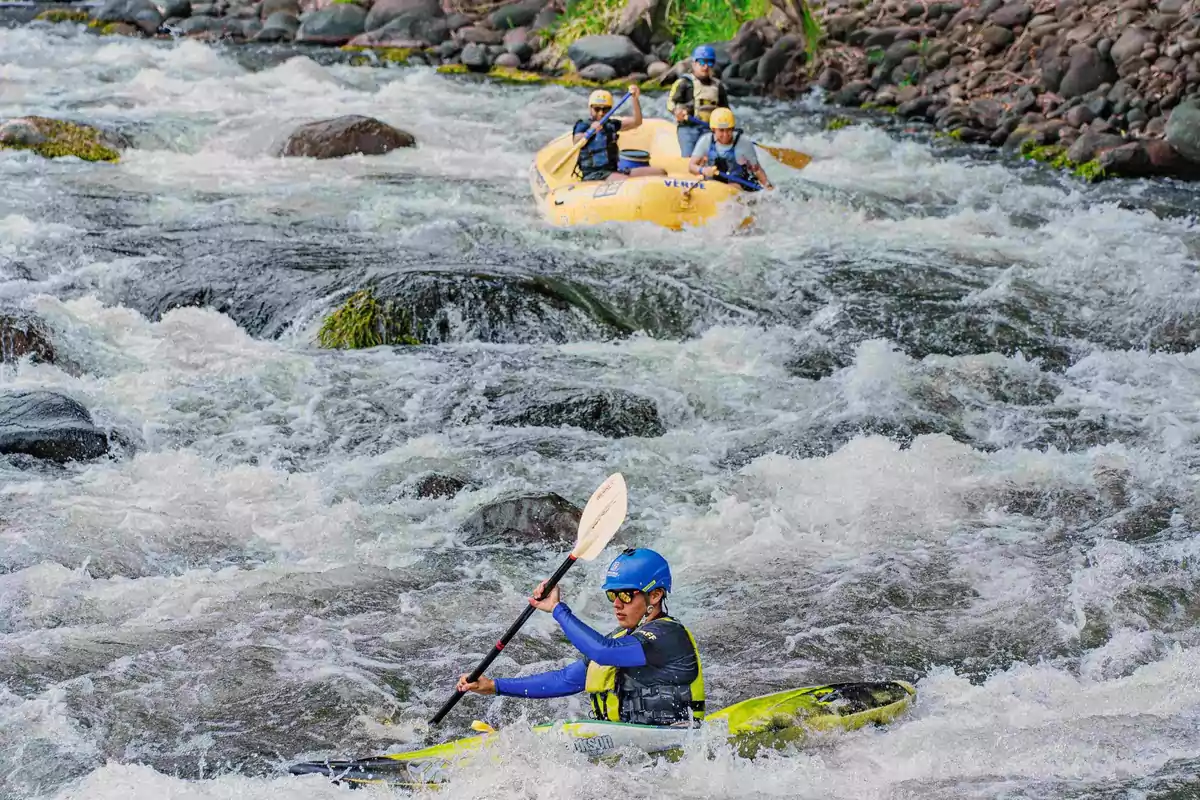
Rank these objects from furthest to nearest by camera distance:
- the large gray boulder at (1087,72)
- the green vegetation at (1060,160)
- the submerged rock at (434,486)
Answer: the large gray boulder at (1087,72) → the green vegetation at (1060,160) → the submerged rock at (434,486)

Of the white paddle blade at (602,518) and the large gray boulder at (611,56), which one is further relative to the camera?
the large gray boulder at (611,56)

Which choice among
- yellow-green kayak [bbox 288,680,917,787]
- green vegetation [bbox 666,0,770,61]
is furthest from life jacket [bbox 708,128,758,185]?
green vegetation [bbox 666,0,770,61]

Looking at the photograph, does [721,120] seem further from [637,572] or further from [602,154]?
[637,572]

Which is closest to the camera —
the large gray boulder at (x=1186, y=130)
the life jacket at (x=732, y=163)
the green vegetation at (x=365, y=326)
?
the green vegetation at (x=365, y=326)

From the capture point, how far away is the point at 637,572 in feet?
15.0

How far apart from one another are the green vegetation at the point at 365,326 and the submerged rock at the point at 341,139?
15.1 feet

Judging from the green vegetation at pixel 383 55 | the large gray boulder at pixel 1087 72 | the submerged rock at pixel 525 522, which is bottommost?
the green vegetation at pixel 383 55

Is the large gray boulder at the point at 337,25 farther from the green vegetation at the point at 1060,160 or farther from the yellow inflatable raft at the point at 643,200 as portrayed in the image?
the green vegetation at the point at 1060,160

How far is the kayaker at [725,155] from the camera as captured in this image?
10.5m

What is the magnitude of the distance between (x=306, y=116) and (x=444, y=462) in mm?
8482

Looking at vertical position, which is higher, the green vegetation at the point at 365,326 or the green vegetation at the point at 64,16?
the green vegetation at the point at 365,326

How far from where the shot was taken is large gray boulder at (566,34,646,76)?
58.0 ft

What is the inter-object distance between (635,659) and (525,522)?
2.11 meters

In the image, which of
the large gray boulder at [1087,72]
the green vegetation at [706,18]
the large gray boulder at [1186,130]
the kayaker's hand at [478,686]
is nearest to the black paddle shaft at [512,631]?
the kayaker's hand at [478,686]
